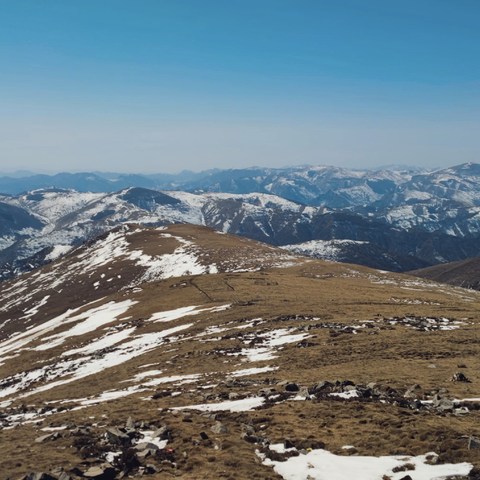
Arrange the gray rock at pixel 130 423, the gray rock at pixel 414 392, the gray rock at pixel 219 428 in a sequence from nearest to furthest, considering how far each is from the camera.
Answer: the gray rock at pixel 219 428 < the gray rock at pixel 130 423 < the gray rock at pixel 414 392

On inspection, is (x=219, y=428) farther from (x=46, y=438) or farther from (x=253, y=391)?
(x=46, y=438)

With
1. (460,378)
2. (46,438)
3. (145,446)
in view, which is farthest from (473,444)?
(46,438)

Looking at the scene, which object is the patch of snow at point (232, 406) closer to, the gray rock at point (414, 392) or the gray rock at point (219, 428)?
the gray rock at point (219, 428)

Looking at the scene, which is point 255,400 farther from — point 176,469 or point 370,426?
point 176,469

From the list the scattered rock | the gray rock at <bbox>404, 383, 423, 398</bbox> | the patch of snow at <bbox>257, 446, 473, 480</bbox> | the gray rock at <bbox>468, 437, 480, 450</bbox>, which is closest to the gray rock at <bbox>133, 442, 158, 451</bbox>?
the patch of snow at <bbox>257, 446, 473, 480</bbox>

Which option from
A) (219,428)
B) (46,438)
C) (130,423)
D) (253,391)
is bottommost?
(253,391)

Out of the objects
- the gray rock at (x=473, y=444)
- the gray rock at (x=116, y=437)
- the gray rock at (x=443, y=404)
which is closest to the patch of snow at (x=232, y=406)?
the gray rock at (x=116, y=437)

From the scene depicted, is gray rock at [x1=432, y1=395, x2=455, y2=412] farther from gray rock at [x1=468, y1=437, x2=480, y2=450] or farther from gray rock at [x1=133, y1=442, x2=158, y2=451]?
gray rock at [x1=133, y1=442, x2=158, y2=451]

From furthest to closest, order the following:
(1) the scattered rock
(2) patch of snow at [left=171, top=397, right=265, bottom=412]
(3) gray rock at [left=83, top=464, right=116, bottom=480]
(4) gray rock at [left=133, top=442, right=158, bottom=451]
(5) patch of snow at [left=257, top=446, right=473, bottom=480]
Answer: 1. (1) the scattered rock
2. (2) patch of snow at [left=171, top=397, right=265, bottom=412]
3. (4) gray rock at [left=133, top=442, right=158, bottom=451]
4. (3) gray rock at [left=83, top=464, right=116, bottom=480]
5. (5) patch of snow at [left=257, top=446, right=473, bottom=480]
